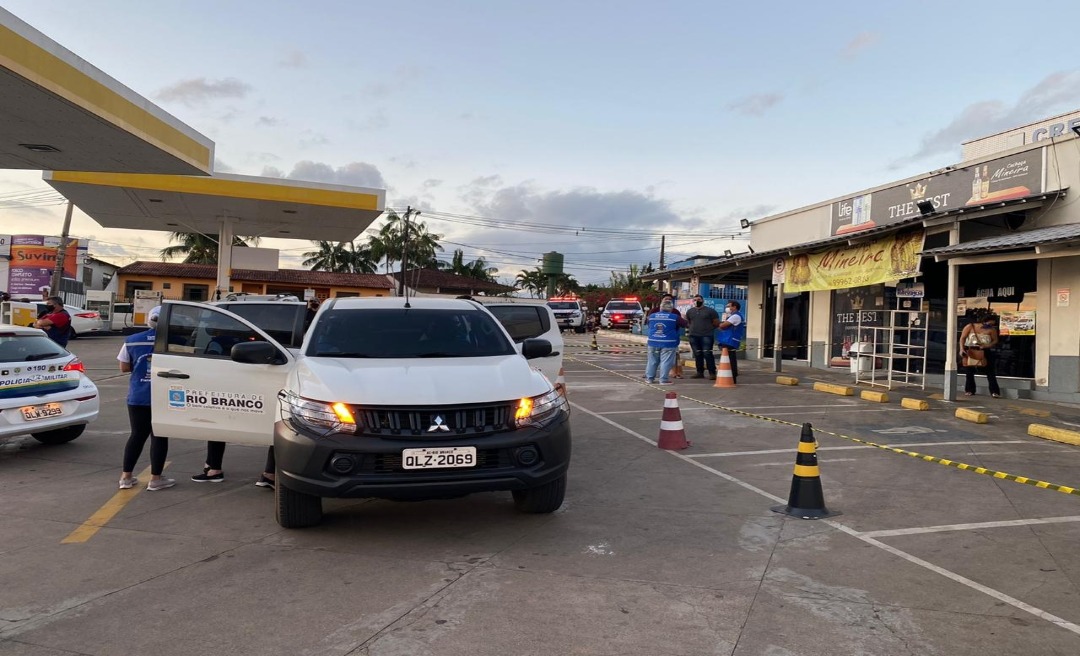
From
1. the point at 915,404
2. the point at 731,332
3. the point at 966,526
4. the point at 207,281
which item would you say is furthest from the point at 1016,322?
the point at 207,281

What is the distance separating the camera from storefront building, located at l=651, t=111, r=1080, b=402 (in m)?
12.2

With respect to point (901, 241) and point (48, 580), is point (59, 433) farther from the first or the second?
point (901, 241)

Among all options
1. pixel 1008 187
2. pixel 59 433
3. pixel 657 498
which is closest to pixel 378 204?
pixel 59 433

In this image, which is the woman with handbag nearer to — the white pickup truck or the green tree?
the white pickup truck

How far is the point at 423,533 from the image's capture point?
207 inches

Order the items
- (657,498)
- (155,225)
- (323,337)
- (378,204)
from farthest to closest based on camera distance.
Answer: (155,225), (378,204), (657,498), (323,337)

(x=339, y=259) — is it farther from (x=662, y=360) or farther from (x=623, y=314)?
(x=662, y=360)

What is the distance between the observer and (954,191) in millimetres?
14742

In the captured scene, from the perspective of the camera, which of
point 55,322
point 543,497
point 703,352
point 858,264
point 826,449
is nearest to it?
point 543,497

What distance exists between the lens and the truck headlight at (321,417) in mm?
4730

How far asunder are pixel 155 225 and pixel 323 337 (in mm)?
28162

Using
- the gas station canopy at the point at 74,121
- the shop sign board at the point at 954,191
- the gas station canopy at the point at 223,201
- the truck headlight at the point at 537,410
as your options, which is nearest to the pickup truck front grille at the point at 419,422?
the truck headlight at the point at 537,410

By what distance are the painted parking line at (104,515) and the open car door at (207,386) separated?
0.65 m

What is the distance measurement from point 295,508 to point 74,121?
9.86 meters
